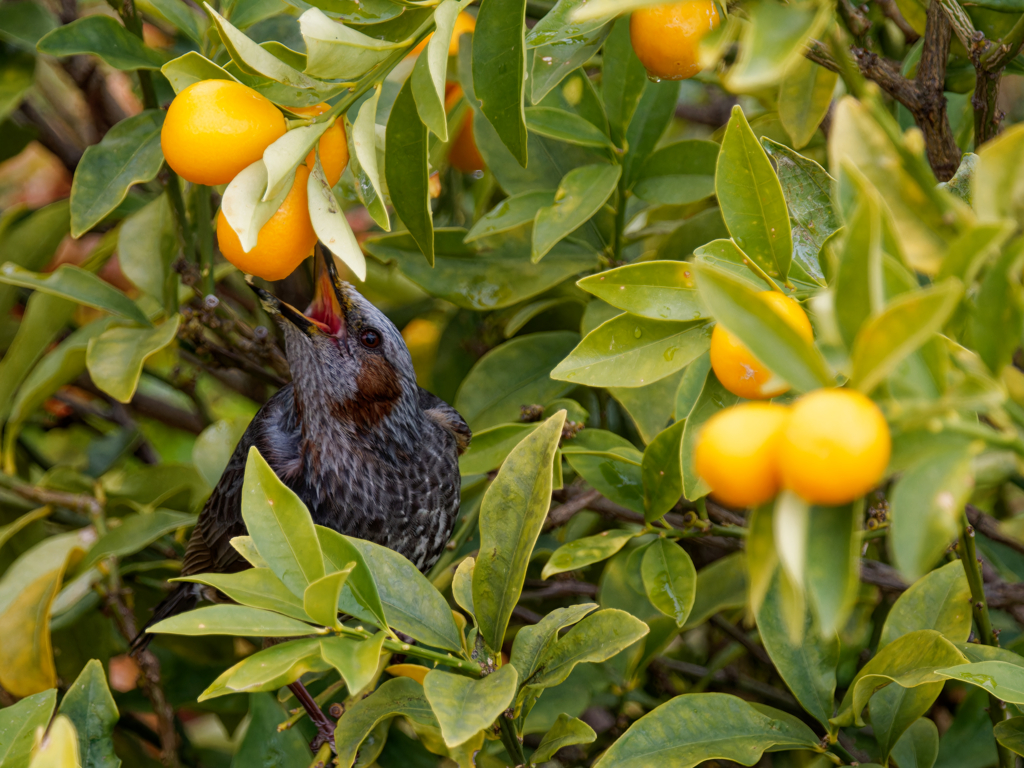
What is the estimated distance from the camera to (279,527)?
99cm

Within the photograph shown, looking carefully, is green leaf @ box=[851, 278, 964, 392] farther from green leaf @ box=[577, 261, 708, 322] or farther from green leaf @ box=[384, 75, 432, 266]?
green leaf @ box=[384, 75, 432, 266]

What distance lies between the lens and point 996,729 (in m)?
1.16

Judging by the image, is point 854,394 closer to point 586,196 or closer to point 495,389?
point 586,196

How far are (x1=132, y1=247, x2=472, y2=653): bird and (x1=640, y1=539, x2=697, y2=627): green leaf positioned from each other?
28.2 inches

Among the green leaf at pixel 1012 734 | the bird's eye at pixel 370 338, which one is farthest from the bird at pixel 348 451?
the green leaf at pixel 1012 734

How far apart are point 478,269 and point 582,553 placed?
0.68m

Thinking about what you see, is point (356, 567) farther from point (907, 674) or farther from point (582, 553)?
point (907, 674)

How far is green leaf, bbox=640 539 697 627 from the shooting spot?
4.25 ft

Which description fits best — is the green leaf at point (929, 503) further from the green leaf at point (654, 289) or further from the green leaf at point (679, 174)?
the green leaf at point (679, 174)

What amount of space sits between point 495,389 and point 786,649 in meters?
0.82

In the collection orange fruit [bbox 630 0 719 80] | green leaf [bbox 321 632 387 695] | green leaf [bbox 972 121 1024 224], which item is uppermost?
green leaf [bbox 972 121 1024 224]

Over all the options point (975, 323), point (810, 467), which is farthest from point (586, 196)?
point (810, 467)

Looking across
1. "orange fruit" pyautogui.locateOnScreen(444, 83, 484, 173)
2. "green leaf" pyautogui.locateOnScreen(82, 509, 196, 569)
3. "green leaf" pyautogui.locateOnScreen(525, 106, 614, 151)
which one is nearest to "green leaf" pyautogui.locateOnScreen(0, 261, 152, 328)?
"green leaf" pyautogui.locateOnScreen(82, 509, 196, 569)

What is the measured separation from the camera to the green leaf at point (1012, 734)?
1.14 metres
